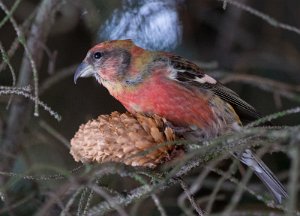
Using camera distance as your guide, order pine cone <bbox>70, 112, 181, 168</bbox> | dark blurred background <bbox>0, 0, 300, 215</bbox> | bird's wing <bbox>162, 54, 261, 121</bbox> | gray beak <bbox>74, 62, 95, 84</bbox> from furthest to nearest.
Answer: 1. dark blurred background <bbox>0, 0, 300, 215</bbox>
2. gray beak <bbox>74, 62, 95, 84</bbox>
3. bird's wing <bbox>162, 54, 261, 121</bbox>
4. pine cone <bbox>70, 112, 181, 168</bbox>

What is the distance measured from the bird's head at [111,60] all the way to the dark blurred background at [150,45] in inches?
26.4

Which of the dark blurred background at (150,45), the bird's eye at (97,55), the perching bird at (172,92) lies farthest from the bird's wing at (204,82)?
the dark blurred background at (150,45)

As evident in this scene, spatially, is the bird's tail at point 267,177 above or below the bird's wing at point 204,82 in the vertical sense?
below

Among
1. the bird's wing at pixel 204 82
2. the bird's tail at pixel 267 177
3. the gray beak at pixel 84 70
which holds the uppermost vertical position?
the gray beak at pixel 84 70

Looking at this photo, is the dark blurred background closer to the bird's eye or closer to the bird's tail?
the bird's eye

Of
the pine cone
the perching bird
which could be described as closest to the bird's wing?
the perching bird

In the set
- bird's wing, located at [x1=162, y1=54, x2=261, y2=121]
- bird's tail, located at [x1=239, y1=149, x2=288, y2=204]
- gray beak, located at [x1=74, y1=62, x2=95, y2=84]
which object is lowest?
bird's tail, located at [x1=239, y1=149, x2=288, y2=204]

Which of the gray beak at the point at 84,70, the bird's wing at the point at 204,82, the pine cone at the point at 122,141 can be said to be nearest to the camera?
the pine cone at the point at 122,141

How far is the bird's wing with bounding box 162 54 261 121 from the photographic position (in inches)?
123

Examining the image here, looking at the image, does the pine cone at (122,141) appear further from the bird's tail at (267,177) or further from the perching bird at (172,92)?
the bird's tail at (267,177)

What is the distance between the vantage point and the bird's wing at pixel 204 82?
3.12 metres

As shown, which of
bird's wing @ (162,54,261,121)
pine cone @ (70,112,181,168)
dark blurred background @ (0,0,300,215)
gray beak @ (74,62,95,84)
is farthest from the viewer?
dark blurred background @ (0,0,300,215)

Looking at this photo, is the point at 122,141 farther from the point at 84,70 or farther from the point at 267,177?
the point at 267,177

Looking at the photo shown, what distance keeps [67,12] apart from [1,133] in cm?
120
